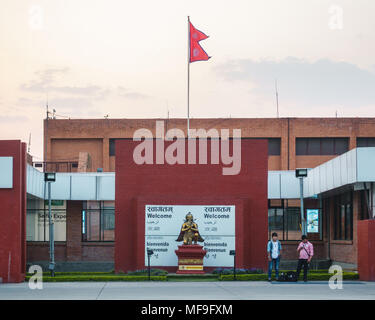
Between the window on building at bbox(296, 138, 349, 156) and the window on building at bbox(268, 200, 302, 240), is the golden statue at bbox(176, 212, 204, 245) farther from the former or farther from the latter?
the window on building at bbox(296, 138, 349, 156)

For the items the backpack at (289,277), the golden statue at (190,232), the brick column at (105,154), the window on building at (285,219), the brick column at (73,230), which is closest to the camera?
the backpack at (289,277)

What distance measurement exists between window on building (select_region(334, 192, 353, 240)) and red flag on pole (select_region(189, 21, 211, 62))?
9.77 m

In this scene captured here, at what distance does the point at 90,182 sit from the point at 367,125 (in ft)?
83.0

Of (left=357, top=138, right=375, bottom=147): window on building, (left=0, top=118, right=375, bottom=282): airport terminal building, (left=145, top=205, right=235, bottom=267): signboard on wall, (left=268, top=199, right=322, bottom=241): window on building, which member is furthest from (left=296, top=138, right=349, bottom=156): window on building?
(left=145, top=205, right=235, bottom=267): signboard on wall

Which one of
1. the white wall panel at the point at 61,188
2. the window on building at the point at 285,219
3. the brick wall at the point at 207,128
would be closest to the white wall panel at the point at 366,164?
the window on building at the point at 285,219

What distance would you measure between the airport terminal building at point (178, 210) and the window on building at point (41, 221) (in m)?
0.06

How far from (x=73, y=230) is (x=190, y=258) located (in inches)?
574

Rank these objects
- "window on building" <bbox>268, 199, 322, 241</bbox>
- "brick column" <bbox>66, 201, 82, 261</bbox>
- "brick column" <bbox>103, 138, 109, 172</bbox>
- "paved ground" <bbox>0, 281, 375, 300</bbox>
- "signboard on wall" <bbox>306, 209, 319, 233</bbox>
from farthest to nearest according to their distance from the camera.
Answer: "brick column" <bbox>103, 138, 109, 172</bbox> < "window on building" <bbox>268, 199, 322, 241</bbox> < "brick column" <bbox>66, 201, 82, 261</bbox> < "signboard on wall" <bbox>306, 209, 319, 233</bbox> < "paved ground" <bbox>0, 281, 375, 300</bbox>

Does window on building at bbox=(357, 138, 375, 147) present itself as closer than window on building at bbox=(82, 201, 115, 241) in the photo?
No

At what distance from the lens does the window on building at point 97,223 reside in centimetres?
4294

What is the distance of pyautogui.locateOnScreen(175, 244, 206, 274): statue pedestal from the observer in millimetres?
29219

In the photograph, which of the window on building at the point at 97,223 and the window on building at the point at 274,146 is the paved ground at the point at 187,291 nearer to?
the window on building at the point at 97,223

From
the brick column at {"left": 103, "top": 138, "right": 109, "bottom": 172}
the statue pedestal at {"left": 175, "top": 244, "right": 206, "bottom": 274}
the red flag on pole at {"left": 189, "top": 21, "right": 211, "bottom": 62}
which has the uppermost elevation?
the red flag on pole at {"left": 189, "top": 21, "right": 211, "bottom": 62}

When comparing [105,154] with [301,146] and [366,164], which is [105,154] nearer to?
[301,146]
